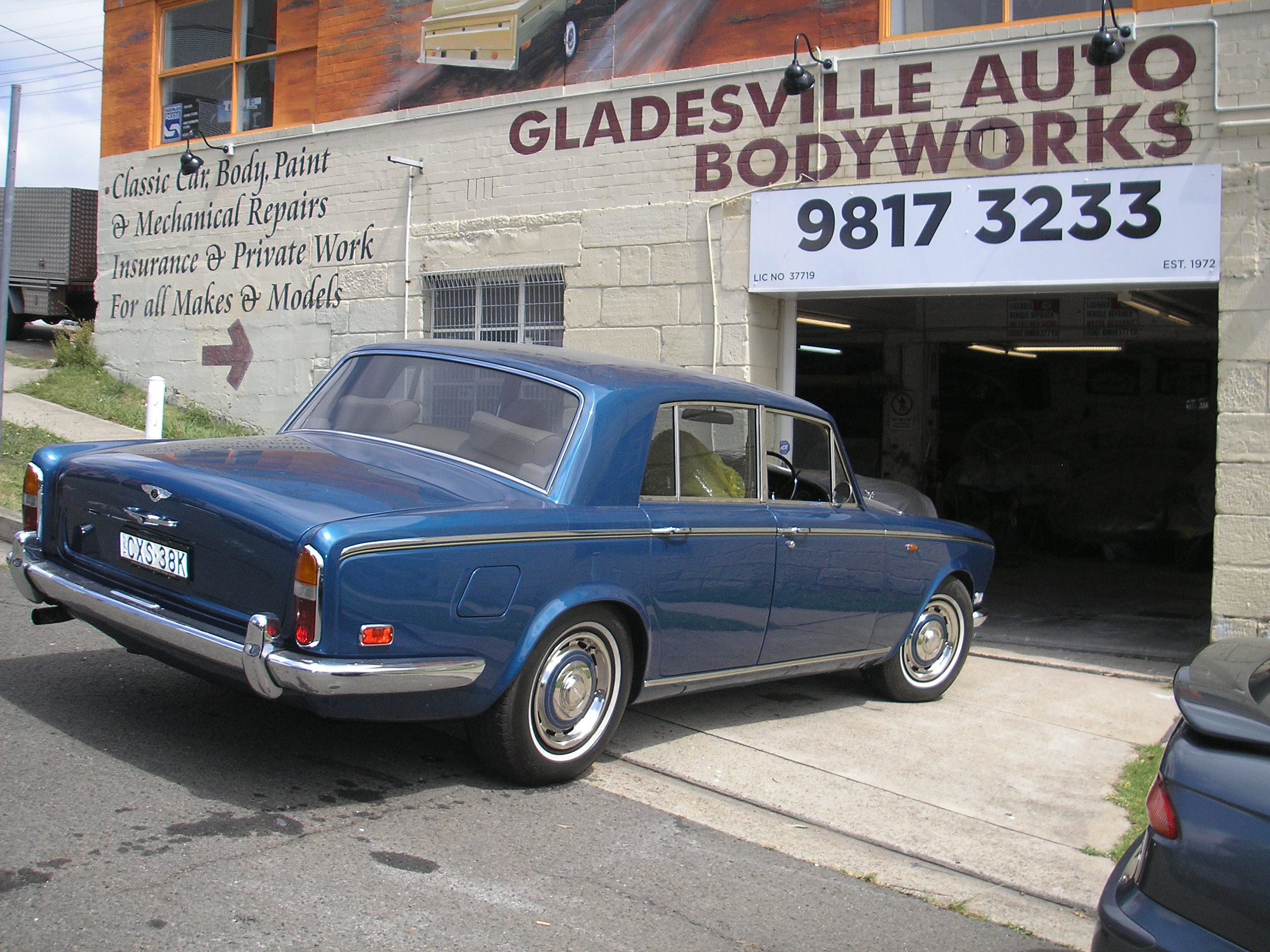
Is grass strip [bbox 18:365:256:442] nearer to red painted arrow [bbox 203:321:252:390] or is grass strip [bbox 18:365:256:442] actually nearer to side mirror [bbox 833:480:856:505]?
red painted arrow [bbox 203:321:252:390]

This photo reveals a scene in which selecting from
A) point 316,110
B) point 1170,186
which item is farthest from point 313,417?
point 316,110

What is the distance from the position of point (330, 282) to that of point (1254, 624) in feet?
28.4

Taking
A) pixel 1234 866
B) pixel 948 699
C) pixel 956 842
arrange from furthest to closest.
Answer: pixel 948 699 < pixel 956 842 < pixel 1234 866

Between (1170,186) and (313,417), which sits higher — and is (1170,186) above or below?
above

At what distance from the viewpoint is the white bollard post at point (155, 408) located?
891cm

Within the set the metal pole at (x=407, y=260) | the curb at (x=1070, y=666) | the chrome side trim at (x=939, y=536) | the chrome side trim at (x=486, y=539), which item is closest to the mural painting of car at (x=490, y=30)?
the metal pole at (x=407, y=260)

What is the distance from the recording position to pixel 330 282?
38.3 ft

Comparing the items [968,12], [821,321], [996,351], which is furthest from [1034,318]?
[968,12]

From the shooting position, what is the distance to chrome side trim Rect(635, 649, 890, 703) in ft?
15.9

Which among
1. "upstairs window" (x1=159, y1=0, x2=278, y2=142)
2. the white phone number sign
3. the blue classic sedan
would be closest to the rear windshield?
the blue classic sedan

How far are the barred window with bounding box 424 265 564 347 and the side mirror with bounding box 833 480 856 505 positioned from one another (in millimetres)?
4739

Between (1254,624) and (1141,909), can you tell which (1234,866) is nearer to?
(1141,909)

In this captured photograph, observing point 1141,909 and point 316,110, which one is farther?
point 316,110

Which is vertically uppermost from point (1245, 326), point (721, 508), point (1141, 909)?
point (1245, 326)
